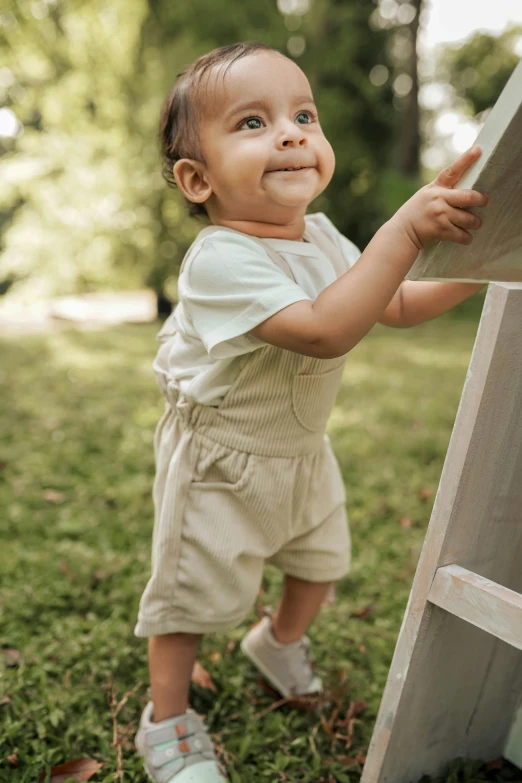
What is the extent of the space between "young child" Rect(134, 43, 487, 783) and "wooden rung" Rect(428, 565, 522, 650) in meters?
0.40

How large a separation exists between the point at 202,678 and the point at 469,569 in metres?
0.91

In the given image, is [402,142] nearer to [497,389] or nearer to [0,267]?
[0,267]

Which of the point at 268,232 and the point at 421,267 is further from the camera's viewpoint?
the point at 268,232

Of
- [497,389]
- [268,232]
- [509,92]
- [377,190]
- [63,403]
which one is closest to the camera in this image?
[509,92]

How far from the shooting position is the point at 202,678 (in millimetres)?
1896

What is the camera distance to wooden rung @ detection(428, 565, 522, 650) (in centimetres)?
110

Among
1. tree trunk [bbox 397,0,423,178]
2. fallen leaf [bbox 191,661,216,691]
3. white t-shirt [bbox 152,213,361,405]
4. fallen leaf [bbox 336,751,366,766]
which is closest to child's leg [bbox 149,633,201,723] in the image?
fallen leaf [bbox 191,661,216,691]

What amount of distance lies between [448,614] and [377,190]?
8.78 metres

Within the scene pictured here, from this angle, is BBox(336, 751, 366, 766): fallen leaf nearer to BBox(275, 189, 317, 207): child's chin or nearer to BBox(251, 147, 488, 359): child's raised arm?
BBox(251, 147, 488, 359): child's raised arm

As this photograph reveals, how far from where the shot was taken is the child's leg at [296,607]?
179cm

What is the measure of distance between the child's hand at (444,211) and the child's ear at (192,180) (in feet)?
1.31

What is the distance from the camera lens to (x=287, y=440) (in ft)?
4.96

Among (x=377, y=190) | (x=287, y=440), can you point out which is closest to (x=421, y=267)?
(x=287, y=440)

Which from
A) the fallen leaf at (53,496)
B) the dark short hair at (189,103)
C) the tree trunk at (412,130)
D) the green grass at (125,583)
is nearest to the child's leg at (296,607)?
the green grass at (125,583)
